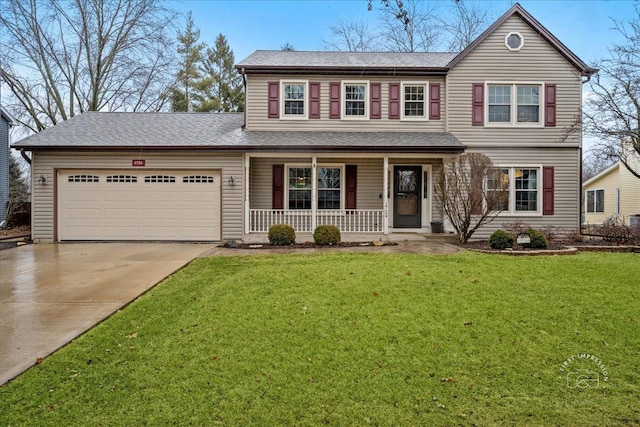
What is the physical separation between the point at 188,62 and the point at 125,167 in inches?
805

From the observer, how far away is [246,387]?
3.15m

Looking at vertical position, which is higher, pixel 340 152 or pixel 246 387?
pixel 340 152

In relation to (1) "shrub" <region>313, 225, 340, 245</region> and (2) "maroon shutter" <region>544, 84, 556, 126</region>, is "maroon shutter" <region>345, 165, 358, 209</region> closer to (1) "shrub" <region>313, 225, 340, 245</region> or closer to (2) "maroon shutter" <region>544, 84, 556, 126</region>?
(1) "shrub" <region>313, 225, 340, 245</region>

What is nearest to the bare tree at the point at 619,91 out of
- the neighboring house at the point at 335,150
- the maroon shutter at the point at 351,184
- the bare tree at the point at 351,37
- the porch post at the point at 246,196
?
the neighboring house at the point at 335,150

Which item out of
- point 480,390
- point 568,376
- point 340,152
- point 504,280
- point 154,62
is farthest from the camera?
point 154,62

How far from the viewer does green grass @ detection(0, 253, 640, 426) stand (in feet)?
9.32

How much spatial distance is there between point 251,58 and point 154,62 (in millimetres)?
13180

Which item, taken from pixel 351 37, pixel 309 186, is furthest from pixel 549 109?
pixel 351 37

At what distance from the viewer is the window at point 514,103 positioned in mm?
12578

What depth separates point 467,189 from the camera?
10.1 metres

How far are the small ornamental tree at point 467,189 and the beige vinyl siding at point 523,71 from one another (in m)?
2.55

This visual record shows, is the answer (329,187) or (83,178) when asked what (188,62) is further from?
(329,187)

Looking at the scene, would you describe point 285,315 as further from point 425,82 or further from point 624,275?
point 425,82

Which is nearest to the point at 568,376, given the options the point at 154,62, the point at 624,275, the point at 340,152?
the point at 624,275
